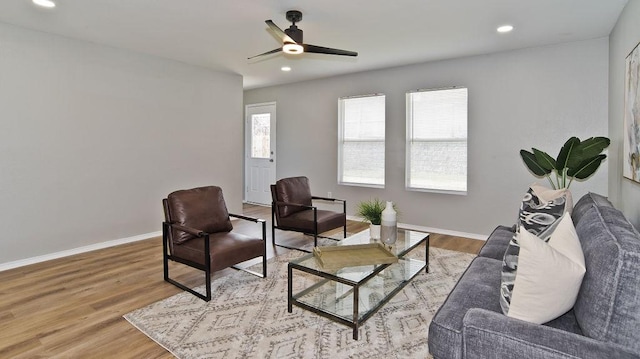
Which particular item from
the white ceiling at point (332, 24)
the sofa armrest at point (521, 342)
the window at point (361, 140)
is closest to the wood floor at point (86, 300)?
the sofa armrest at point (521, 342)

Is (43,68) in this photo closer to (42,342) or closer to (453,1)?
(42,342)

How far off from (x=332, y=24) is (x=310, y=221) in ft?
6.97

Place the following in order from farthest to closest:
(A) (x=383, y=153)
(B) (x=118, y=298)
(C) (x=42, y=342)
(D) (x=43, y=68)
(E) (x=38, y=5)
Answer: (A) (x=383, y=153) < (D) (x=43, y=68) < (E) (x=38, y=5) < (B) (x=118, y=298) < (C) (x=42, y=342)

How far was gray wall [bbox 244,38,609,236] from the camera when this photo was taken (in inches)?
160

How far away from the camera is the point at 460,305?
5.53 ft

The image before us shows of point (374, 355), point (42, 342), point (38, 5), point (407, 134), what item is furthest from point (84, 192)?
point (407, 134)

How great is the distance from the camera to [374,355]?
2.06 metres

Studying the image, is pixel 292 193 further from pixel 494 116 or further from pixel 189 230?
pixel 494 116

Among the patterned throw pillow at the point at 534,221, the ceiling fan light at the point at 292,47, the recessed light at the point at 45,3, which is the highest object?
the recessed light at the point at 45,3

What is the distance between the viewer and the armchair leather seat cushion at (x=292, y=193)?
14.1ft

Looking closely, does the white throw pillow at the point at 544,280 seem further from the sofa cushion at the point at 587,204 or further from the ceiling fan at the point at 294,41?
the ceiling fan at the point at 294,41

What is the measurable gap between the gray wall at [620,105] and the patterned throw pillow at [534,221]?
61cm

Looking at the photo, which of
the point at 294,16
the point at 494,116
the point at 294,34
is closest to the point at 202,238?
the point at 294,34

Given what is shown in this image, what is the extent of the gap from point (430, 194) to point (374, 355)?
346 cm
